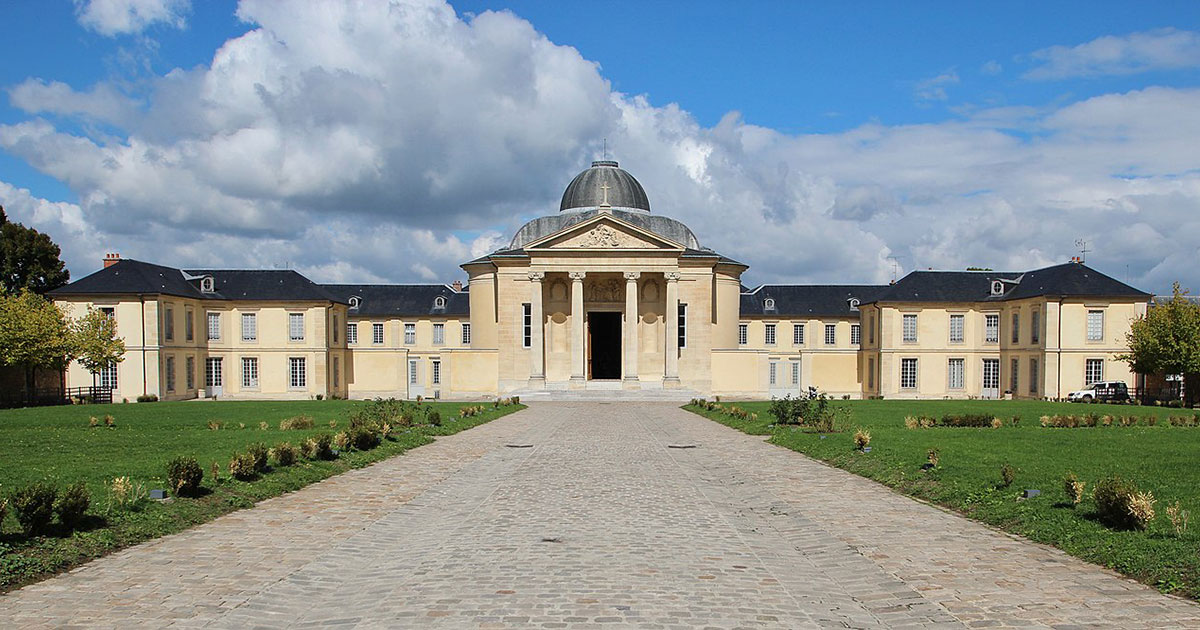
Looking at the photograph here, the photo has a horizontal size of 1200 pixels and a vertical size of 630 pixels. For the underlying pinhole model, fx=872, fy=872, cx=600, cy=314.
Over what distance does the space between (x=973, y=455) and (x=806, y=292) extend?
4793 cm

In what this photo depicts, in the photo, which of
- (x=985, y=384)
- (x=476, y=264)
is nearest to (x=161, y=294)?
(x=476, y=264)

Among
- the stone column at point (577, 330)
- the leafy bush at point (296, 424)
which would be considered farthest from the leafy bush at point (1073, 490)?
the stone column at point (577, 330)

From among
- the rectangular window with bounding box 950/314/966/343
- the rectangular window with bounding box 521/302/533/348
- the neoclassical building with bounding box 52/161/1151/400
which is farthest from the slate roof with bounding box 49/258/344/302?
the rectangular window with bounding box 950/314/966/343

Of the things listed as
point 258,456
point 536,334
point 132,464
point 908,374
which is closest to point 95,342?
point 536,334

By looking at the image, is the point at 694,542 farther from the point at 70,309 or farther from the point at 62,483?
the point at 70,309

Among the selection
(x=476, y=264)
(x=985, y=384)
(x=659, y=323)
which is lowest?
(x=985, y=384)

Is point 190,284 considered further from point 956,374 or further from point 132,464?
point 956,374

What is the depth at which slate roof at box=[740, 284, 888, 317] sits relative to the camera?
2458 inches

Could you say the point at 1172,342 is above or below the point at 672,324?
below

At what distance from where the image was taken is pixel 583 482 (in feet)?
47.8

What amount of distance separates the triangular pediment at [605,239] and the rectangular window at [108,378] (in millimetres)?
22376

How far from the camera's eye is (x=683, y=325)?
5222 centimetres

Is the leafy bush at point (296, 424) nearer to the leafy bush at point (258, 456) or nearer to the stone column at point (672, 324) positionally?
the leafy bush at point (258, 456)

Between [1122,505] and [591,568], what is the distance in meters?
5.93
